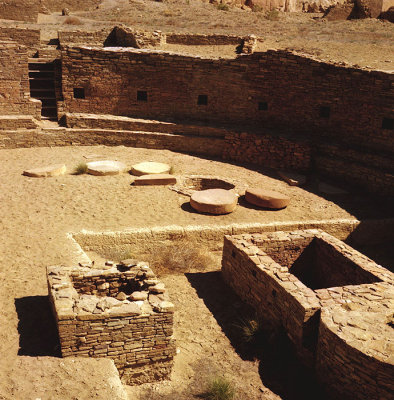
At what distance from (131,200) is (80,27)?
1311 centimetres

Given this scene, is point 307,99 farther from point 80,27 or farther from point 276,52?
point 80,27

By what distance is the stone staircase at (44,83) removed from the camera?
16250 millimetres

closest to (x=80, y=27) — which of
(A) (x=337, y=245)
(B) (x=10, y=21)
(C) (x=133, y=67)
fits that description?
(B) (x=10, y=21)

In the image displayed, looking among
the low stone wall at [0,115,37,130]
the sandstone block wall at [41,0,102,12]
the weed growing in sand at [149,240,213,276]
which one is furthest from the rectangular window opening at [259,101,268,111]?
the sandstone block wall at [41,0,102,12]

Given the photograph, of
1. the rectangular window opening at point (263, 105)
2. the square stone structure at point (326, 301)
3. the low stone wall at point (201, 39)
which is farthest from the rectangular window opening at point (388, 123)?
the low stone wall at point (201, 39)

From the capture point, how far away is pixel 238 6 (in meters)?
28.9

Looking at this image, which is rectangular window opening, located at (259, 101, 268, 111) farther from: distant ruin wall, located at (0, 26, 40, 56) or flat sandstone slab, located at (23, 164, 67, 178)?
distant ruin wall, located at (0, 26, 40, 56)

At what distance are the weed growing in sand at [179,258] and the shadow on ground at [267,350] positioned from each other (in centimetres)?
59

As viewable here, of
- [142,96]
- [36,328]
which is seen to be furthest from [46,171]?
[36,328]

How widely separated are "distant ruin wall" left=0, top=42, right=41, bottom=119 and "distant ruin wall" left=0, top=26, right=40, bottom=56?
6.33 ft

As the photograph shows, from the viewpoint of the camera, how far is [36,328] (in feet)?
22.0

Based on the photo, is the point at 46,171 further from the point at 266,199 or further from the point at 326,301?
the point at 326,301

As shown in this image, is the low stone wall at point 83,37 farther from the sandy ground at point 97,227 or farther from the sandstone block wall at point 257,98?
the sandy ground at point 97,227

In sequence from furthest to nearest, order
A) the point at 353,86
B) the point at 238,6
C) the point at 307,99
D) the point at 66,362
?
1. the point at 238,6
2. the point at 307,99
3. the point at 353,86
4. the point at 66,362
